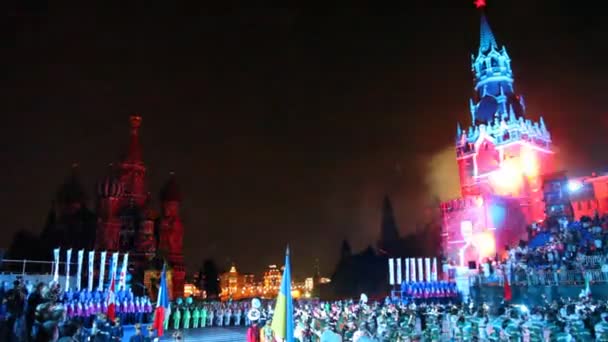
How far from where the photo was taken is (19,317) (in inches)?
476

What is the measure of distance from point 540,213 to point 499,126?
37.2 feet

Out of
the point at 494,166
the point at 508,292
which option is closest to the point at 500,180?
the point at 494,166

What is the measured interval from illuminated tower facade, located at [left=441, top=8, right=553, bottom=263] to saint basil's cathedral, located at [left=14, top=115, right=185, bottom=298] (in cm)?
3563

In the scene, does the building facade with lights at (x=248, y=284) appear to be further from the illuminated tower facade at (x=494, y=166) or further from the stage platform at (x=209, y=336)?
the stage platform at (x=209, y=336)

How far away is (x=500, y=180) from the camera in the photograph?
51531mm

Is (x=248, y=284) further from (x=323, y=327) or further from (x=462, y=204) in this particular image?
(x=323, y=327)

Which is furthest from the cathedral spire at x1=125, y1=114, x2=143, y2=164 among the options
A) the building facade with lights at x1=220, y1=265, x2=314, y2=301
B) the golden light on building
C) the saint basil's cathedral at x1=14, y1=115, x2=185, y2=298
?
the building facade with lights at x1=220, y1=265, x2=314, y2=301

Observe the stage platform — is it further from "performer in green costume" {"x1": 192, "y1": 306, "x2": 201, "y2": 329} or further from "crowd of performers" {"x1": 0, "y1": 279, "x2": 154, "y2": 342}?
"crowd of performers" {"x1": 0, "y1": 279, "x2": 154, "y2": 342}

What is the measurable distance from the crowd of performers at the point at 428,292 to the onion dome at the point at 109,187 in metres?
41.9

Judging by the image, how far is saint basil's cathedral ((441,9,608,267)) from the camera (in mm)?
44781

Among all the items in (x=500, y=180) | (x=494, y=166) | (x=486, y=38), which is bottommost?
(x=500, y=180)

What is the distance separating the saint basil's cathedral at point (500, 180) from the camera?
44.8 metres

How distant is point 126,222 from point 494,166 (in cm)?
4673

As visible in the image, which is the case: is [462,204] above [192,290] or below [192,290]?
above
